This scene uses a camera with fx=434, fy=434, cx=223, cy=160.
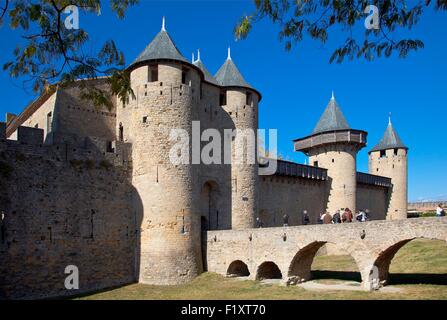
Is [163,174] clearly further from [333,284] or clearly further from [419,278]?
[419,278]

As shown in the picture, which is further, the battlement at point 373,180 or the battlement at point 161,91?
the battlement at point 373,180

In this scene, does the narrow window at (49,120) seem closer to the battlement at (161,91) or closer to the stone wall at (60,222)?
the stone wall at (60,222)

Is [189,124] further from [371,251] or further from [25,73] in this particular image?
[25,73]

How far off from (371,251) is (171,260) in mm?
8536

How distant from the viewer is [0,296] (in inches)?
619

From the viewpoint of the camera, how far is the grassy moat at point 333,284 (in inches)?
595

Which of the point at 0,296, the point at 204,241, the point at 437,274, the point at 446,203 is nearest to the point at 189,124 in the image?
the point at 204,241

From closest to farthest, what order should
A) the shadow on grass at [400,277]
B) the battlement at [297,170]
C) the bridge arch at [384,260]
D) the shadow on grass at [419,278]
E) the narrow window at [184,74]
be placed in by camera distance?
the bridge arch at [384,260] < the shadow on grass at [419,278] < the shadow on grass at [400,277] < the narrow window at [184,74] < the battlement at [297,170]

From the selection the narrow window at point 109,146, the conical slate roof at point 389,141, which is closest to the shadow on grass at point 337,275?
the narrow window at point 109,146

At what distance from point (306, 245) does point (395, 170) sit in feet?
77.2

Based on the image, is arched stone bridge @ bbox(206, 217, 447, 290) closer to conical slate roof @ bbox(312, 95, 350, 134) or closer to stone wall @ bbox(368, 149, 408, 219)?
conical slate roof @ bbox(312, 95, 350, 134)

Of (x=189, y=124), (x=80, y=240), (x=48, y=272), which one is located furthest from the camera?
(x=189, y=124)

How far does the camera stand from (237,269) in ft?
69.5

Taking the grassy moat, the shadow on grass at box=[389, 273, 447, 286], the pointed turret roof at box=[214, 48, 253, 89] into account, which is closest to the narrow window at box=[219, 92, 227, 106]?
the pointed turret roof at box=[214, 48, 253, 89]
